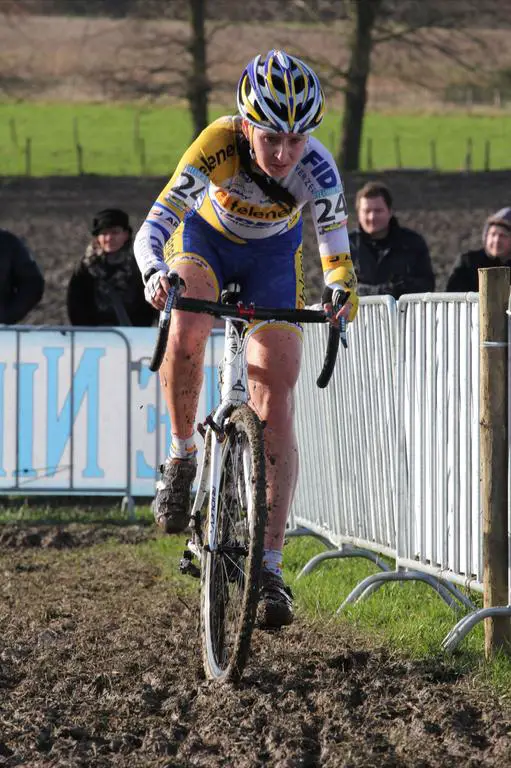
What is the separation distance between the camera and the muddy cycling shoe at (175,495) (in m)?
5.90

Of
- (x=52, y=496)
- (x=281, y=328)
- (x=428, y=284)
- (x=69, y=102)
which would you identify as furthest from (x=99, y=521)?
(x=69, y=102)

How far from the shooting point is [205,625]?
5.45m

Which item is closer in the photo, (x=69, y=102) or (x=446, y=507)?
(x=446, y=507)

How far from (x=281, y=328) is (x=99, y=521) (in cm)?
590

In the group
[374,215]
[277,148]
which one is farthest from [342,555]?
[374,215]

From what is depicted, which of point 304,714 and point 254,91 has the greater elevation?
point 254,91

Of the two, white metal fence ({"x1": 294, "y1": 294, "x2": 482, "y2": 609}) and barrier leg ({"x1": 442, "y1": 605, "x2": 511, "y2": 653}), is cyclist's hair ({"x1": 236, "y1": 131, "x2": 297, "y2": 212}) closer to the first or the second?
white metal fence ({"x1": 294, "y1": 294, "x2": 482, "y2": 609})

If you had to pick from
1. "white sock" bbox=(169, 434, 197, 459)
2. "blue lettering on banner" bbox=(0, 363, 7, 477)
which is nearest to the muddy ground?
"white sock" bbox=(169, 434, 197, 459)

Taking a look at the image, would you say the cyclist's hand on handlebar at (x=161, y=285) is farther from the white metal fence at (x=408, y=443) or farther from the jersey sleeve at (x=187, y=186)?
the white metal fence at (x=408, y=443)

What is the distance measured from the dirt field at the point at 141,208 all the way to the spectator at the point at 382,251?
12.4m

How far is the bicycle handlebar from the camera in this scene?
511 centimetres

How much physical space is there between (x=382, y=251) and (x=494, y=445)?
553cm

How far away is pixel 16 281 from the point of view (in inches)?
479

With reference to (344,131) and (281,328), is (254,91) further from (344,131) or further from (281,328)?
(344,131)
